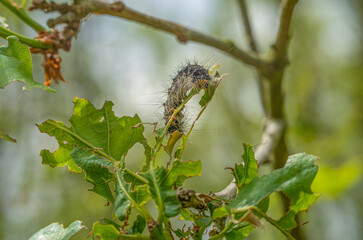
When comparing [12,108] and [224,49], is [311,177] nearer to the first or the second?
[224,49]

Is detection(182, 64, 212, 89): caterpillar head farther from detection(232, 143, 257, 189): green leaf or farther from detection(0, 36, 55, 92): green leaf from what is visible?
detection(0, 36, 55, 92): green leaf

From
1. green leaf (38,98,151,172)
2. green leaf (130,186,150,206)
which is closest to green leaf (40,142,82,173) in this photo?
green leaf (38,98,151,172)

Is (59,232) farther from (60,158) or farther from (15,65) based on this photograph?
(15,65)

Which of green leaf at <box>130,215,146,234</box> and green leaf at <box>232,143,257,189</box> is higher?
green leaf at <box>232,143,257,189</box>

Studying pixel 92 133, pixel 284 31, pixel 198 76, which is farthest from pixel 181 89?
pixel 284 31

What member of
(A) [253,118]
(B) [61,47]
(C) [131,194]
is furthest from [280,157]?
(A) [253,118]

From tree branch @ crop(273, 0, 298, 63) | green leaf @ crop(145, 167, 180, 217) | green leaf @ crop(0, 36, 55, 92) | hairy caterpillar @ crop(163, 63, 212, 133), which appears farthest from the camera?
tree branch @ crop(273, 0, 298, 63)
